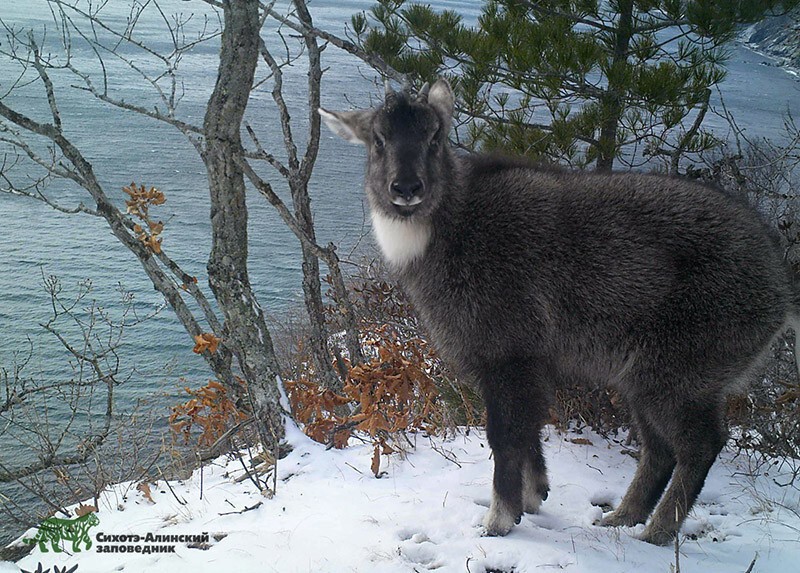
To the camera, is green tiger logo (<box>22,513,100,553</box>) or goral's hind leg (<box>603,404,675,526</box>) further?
goral's hind leg (<box>603,404,675,526</box>)

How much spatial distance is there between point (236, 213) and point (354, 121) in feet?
4.52

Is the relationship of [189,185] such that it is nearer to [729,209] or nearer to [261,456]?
[261,456]

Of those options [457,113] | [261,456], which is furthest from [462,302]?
[457,113]

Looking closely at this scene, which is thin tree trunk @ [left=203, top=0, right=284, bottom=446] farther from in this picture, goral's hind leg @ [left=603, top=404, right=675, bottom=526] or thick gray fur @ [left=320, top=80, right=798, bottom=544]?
goral's hind leg @ [left=603, top=404, right=675, bottom=526]

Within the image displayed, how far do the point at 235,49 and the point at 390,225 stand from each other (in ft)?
6.00

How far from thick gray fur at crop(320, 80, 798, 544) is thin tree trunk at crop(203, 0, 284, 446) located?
3.57 ft

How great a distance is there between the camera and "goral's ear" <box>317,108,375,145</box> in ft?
14.3

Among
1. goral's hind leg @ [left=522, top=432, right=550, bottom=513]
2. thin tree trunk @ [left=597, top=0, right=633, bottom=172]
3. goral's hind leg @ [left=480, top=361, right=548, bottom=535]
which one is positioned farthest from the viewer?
thin tree trunk @ [left=597, top=0, right=633, bottom=172]

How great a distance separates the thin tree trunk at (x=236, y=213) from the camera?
16.6ft

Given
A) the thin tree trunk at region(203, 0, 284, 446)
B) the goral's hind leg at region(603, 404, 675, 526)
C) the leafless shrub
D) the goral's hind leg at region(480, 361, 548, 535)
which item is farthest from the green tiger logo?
the goral's hind leg at region(603, 404, 675, 526)

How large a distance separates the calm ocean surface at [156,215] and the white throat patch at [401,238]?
4.05 meters

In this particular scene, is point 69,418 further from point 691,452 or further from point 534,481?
point 691,452

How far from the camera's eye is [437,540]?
410 cm

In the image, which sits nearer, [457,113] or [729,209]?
[729,209]
